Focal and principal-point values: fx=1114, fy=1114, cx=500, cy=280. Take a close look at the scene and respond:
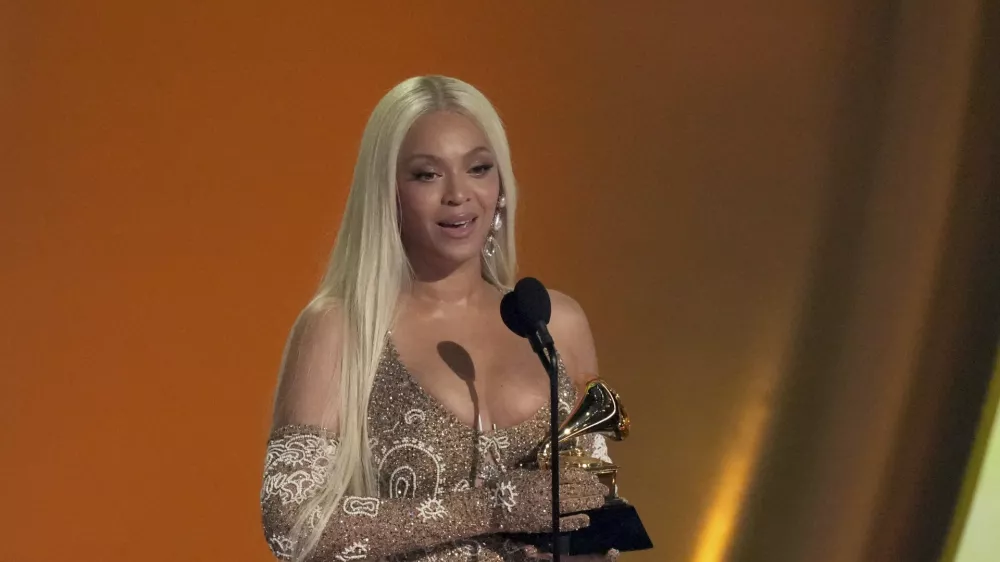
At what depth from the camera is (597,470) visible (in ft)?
5.45

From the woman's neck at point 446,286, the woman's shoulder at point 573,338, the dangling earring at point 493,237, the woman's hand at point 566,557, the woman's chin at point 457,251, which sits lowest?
the woman's hand at point 566,557

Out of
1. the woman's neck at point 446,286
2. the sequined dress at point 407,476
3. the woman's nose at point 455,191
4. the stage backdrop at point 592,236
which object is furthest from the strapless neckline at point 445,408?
the stage backdrop at point 592,236

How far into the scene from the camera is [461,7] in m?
2.56

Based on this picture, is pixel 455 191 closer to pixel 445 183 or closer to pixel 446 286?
pixel 445 183

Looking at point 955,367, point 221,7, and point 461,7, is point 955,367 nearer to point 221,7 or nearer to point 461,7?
point 461,7

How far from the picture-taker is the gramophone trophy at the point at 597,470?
5.30ft

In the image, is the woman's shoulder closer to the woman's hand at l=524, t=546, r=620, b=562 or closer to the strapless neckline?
the strapless neckline

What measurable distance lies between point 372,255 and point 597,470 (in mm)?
494

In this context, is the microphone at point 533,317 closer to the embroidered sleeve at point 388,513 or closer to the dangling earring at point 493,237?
the embroidered sleeve at point 388,513

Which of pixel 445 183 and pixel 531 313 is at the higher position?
pixel 445 183

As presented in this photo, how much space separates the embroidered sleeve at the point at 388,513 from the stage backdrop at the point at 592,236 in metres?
0.92

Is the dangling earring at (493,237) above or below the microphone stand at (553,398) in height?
above

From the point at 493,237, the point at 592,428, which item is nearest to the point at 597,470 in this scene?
the point at 592,428

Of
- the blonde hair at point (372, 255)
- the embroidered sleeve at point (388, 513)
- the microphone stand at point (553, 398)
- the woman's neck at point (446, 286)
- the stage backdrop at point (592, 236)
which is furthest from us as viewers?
the stage backdrop at point (592, 236)
